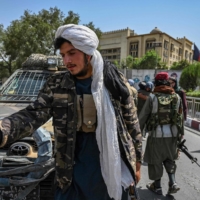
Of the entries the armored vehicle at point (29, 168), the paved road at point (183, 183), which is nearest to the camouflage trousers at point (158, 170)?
the paved road at point (183, 183)

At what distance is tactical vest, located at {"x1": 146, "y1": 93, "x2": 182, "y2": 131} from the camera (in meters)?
3.42

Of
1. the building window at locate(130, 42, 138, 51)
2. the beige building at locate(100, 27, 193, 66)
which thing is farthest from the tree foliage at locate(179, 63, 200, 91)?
the building window at locate(130, 42, 138, 51)

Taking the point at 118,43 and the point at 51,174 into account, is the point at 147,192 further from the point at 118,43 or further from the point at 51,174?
the point at 118,43

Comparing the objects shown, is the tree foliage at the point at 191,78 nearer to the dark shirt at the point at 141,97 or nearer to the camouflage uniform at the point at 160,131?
the dark shirt at the point at 141,97

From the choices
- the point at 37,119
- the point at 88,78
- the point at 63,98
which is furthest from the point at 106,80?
the point at 37,119

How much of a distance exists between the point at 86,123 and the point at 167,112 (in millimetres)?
1967

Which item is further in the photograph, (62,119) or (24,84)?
(24,84)

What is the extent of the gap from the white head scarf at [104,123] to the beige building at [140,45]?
7634 centimetres

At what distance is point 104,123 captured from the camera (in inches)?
66.7

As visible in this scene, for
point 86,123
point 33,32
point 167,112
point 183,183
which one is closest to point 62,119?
point 86,123

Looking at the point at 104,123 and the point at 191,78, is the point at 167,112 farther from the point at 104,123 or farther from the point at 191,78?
the point at 191,78

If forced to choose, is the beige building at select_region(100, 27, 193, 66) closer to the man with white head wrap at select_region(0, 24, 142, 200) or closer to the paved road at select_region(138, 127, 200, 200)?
the paved road at select_region(138, 127, 200, 200)

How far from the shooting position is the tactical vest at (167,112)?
342 cm

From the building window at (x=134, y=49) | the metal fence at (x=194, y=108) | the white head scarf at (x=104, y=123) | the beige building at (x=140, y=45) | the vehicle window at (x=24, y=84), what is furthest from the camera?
the building window at (x=134, y=49)
